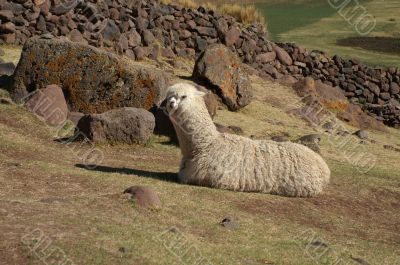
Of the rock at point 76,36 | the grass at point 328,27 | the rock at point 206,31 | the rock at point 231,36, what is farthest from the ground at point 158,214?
the grass at point 328,27

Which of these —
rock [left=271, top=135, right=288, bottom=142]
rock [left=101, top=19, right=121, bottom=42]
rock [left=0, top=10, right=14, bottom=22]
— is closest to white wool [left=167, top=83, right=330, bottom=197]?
rock [left=271, top=135, right=288, bottom=142]

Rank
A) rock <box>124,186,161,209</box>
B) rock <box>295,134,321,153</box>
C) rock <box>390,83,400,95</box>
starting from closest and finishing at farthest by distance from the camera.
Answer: rock <box>124,186,161,209</box>
rock <box>295,134,321,153</box>
rock <box>390,83,400,95</box>

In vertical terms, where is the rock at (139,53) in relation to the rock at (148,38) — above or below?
below

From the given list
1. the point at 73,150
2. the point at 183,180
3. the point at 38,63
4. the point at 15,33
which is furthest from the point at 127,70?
the point at 15,33

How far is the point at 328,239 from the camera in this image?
10.3 metres

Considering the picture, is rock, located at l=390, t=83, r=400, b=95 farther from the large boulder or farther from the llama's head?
the llama's head

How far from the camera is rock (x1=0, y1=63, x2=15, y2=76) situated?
60.3ft

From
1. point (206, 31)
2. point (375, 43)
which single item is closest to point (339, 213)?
point (206, 31)

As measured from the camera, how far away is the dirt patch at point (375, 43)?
40.3 m

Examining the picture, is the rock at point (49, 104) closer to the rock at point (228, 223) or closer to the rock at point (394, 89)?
the rock at point (228, 223)

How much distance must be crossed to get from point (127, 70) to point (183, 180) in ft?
17.8

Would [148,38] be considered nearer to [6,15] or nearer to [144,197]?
[6,15]

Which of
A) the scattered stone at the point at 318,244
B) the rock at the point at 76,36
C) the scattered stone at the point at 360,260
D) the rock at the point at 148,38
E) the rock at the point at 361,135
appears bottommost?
the rock at the point at 361,135

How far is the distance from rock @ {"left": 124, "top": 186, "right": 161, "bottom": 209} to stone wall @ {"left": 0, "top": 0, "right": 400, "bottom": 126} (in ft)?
37.9
